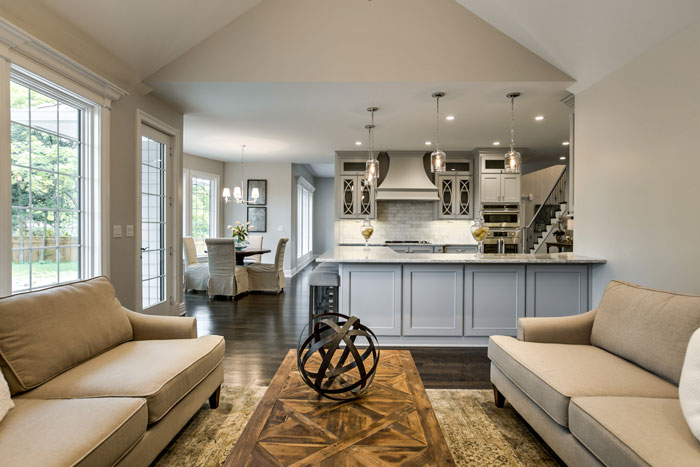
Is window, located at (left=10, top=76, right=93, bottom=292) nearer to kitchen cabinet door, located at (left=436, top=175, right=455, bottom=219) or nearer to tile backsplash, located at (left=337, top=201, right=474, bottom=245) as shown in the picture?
tile backsplash, located at (left=337, top=201, right=474, bottom=245)

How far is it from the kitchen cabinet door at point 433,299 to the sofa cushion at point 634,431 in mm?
2122

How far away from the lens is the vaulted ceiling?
311 cm

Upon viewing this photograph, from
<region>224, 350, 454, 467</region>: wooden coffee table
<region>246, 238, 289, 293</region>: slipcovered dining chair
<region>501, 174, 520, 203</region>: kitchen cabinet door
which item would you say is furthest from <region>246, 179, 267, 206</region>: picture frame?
<region>224, 350, 454, 467</region>: wooden coffee table

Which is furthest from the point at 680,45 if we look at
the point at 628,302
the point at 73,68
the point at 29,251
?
the point at 29,251

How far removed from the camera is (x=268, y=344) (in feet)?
12.3

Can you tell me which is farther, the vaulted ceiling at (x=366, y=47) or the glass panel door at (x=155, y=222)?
the glass panel door at (x=155, y=222)

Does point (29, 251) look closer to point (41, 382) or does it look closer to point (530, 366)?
point (41, 382)

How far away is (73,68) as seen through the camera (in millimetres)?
2877

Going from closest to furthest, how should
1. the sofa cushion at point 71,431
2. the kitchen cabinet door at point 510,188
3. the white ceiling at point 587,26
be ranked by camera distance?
the sofa cushion at point 71,431, the white ceiling at point 587,26, the kitchen cabinet door at point 510,188

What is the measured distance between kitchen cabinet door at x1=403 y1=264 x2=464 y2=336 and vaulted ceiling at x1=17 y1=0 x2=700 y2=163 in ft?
6.27

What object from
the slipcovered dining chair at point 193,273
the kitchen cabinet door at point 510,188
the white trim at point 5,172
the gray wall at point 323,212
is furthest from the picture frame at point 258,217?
the white trim at point 5,172

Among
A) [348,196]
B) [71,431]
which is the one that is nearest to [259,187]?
[348,196]

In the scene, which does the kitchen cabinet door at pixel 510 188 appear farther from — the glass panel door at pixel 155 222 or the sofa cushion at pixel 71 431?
the sofa cushion at pixel 71 431

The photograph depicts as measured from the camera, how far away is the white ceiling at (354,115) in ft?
Result: 13.1
